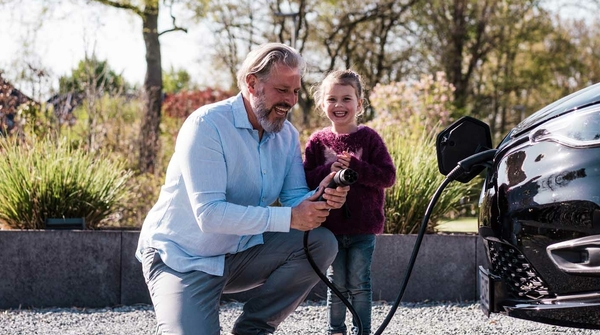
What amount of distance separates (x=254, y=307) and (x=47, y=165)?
3244 mm

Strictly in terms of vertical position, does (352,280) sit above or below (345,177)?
below

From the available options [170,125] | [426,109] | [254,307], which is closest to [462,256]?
[254,307]

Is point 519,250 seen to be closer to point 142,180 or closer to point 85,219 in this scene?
point 85,219

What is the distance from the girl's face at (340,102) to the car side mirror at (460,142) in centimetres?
112

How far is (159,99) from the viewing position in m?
16.1

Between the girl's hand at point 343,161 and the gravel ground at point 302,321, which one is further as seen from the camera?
the gravel ground at point 302,321

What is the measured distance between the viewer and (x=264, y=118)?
3492mm

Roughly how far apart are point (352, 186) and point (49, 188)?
2.89 metres

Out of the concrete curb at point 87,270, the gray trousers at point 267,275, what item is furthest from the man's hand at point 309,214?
the concrete curb at point 87,270

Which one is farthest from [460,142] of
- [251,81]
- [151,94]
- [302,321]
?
[151,94]

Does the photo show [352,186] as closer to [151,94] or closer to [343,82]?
[343,82]

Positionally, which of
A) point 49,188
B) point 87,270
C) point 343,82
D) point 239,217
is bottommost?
point 87,270

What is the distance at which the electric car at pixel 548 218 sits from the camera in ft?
8.24

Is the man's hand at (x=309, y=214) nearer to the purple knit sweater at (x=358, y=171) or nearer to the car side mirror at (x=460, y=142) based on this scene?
the car side mirror at (x=460, y=142)
